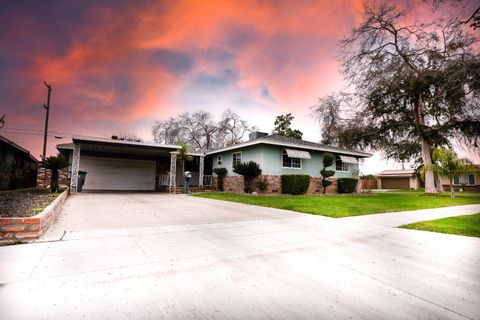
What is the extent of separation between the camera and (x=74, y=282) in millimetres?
2453

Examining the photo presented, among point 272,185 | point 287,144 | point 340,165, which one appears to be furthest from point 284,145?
point 340,165

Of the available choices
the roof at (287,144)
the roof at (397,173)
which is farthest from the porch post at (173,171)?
the roof at (397,173)

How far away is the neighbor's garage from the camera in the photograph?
37.5 m

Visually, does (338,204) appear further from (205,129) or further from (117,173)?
(205,129)

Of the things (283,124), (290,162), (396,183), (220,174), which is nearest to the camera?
(290,162)

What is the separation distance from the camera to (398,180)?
3884 centimetres

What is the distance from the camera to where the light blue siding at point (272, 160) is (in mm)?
15164

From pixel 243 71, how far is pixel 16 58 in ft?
27.8

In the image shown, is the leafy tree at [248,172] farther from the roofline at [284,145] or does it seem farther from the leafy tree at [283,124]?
the leafy tree at [283,124]

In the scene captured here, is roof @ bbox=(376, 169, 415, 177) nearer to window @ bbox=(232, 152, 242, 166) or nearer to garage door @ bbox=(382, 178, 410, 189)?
garage door @ bbox=(382, 178, 410, 189)

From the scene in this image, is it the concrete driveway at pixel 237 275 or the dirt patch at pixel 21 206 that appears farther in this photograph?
the dirt patch at pixel 21 206

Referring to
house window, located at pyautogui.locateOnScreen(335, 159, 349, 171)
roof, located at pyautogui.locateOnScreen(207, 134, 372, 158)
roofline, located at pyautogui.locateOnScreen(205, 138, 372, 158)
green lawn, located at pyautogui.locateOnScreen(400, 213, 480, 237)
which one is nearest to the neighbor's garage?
roofline, located at pyautogui.locateOnScreen(205, 138, 372, 158)

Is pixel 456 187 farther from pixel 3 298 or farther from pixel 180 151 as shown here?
pixel 3 298

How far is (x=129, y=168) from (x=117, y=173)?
931mm
